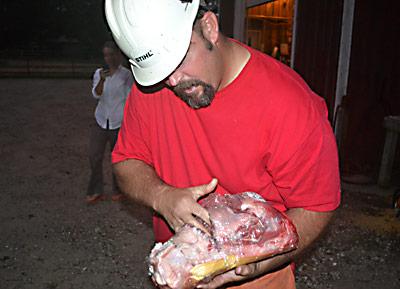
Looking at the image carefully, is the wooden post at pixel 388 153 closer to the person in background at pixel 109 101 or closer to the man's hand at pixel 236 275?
the person in background at pixel 109 101

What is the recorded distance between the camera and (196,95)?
1.80 meters

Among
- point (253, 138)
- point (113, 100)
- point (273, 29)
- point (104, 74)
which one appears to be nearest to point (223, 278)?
point (253, 138)

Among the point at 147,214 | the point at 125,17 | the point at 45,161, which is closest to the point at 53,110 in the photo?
the point at 45,161

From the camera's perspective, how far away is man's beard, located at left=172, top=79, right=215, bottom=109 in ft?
5.83

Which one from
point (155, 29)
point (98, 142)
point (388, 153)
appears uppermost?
point (155, 29)

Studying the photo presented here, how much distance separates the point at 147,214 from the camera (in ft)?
19.0

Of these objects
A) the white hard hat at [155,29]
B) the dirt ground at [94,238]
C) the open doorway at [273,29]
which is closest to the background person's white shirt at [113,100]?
the dirt ground at [94,238]

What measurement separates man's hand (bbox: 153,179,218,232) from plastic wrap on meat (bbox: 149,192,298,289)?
0.11 ft

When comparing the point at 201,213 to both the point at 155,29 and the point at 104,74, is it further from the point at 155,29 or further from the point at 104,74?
the point at 104,74

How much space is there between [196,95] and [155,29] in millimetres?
309

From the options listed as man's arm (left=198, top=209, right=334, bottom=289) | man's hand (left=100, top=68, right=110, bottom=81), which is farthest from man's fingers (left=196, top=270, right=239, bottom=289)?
man's hand (left=100, top=68, right=110, bottom=81)

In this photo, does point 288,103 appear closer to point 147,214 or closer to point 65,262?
point 65,262

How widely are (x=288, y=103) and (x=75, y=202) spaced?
512 cm

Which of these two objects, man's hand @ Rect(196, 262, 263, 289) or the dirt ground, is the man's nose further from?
the dirt ground
